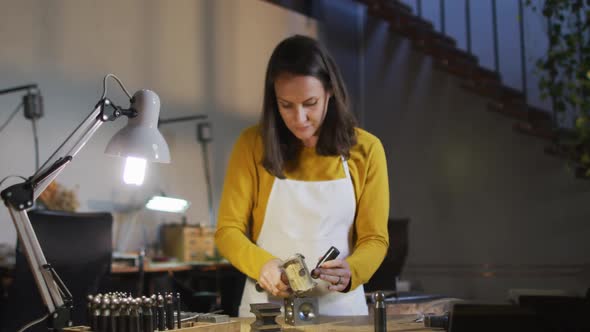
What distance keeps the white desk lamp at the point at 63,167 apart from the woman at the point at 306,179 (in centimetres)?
50

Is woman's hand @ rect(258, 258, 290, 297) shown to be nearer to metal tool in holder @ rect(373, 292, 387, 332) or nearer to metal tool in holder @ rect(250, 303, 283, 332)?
metal tool in holder @ rect(250, 303, 283, 332)

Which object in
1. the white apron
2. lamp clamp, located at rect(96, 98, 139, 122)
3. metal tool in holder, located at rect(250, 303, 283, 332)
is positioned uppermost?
lamp clamp, located at rect(96, 98, 139, 122)

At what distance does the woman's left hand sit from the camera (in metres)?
1.64

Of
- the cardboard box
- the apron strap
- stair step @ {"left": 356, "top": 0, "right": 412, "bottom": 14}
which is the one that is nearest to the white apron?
the apron strap

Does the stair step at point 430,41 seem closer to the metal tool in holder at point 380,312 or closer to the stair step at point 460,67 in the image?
the stair step at point 460,67

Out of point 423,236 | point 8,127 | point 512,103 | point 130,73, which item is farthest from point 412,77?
point 8,127

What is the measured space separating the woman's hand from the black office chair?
43.1 inches

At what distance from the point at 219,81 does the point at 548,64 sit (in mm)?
2589

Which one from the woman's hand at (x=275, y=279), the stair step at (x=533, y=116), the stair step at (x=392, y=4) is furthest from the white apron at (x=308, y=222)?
the stair step at (x=392, y=4)

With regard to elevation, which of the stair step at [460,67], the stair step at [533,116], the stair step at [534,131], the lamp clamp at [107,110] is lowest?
the lamp clamp at [107,110]

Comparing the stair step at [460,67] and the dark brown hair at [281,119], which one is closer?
the dark brown hair at [281,119]

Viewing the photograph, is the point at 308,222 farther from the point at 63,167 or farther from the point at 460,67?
the point at 460,67

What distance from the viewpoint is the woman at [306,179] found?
188 cm

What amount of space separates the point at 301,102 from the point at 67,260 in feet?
4.67
